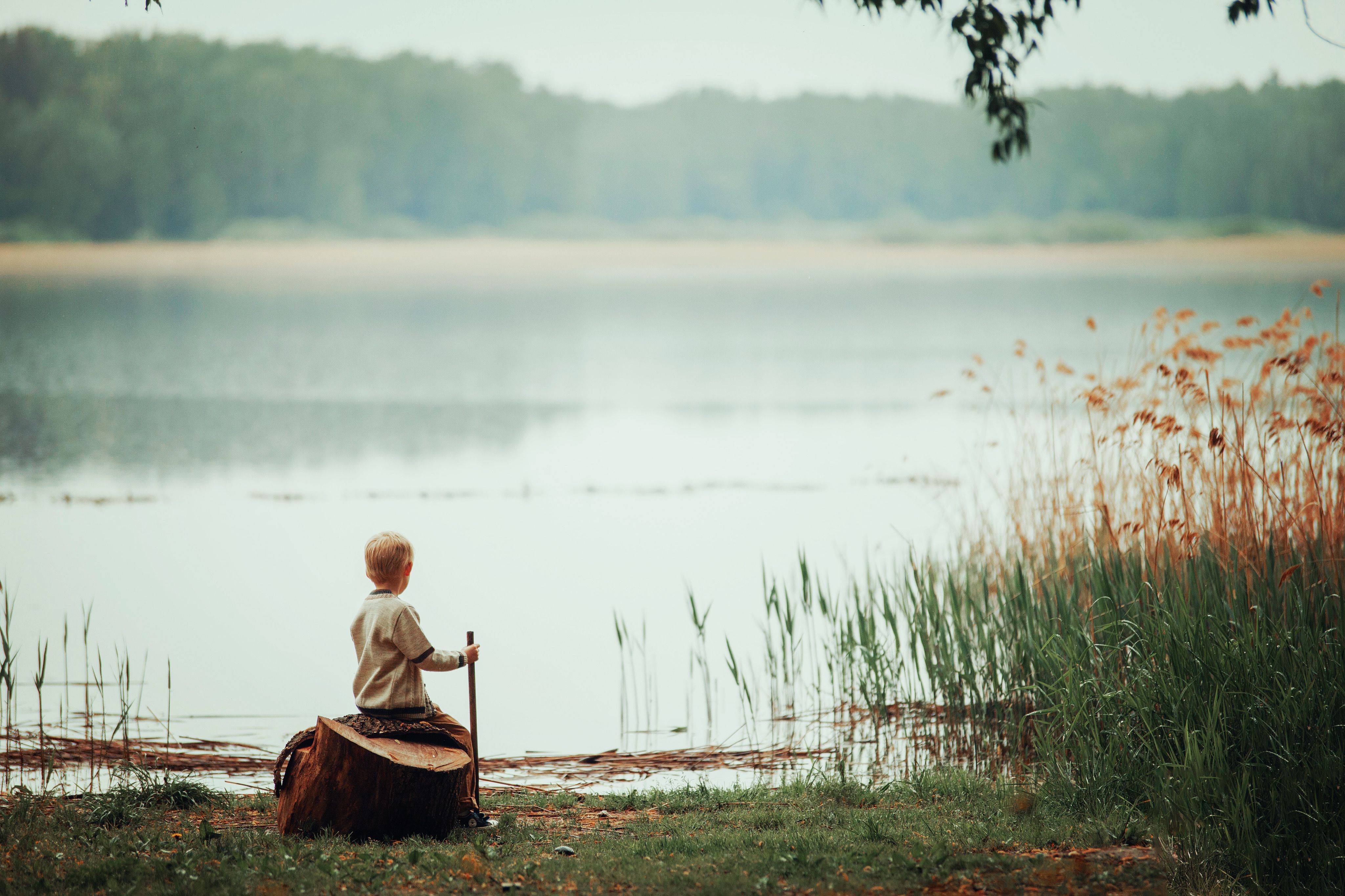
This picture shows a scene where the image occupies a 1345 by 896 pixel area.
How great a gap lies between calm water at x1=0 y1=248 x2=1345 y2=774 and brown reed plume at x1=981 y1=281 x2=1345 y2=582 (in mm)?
843

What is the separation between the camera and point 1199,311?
30.6 m

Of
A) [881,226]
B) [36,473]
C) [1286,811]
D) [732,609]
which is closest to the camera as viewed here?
[1286,811]

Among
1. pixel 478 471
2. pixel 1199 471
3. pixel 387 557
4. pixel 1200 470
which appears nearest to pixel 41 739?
pixel 387 557

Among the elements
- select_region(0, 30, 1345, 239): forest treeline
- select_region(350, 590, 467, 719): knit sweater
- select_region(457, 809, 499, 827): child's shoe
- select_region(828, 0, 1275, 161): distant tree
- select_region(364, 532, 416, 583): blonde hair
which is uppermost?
select_region(0, 30, 1345, 239): forest treeline

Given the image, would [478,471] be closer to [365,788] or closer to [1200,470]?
[1200,470]

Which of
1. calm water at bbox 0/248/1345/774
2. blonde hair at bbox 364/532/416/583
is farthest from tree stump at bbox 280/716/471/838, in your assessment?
calm water at bbox 0/248/1345/774

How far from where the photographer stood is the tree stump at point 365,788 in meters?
3.28

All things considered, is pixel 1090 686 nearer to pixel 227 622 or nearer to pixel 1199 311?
pixel 227 622

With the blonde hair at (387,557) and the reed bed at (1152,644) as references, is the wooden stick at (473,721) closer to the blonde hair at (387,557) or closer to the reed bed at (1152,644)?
the blonde hair at (387,557)

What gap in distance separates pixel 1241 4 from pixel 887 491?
9.06m

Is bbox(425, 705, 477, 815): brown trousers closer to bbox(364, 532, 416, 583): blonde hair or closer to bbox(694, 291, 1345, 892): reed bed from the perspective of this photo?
bbox(364, 532, 416, 583): blonde hair

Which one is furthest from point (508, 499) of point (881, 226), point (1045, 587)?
point (881, 226)

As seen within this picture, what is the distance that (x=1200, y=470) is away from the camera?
5082 mm

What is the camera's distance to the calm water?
7.07 m
